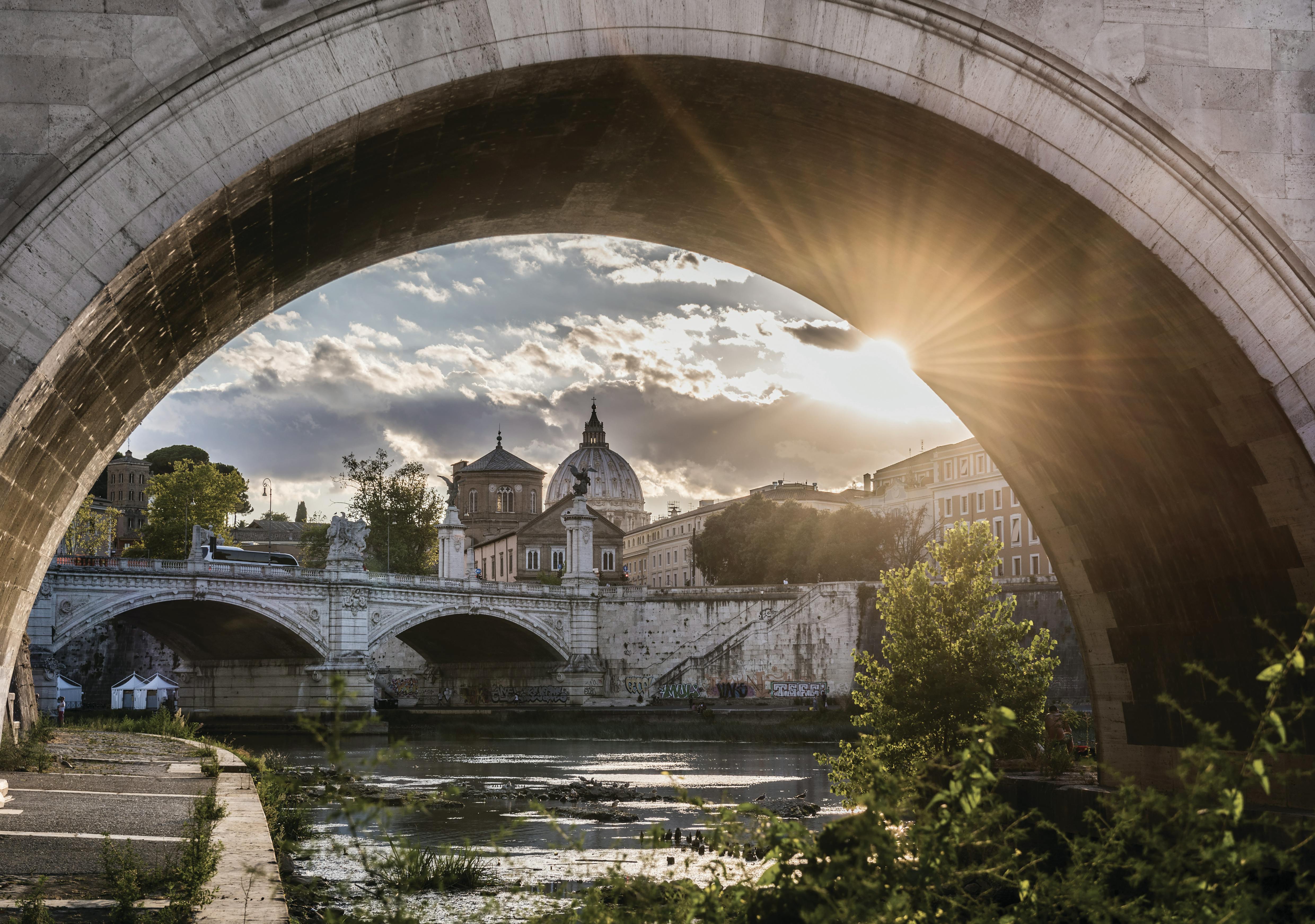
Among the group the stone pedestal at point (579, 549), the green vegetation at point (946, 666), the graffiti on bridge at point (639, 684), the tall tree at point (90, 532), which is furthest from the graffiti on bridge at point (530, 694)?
the green vegetation at point (946, 666)

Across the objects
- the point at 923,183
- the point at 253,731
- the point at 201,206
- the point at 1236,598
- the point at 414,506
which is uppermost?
the point at 414,506

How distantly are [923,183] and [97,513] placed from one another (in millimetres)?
83236

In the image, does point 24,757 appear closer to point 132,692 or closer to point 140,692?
point 140,692

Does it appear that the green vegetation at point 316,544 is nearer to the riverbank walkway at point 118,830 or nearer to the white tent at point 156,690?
the white tent at point 156,690

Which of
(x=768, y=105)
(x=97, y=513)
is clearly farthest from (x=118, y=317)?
(x=97, y=513)

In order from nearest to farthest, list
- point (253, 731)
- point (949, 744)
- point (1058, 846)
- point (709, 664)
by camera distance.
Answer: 1. point (1058, 846)
2. point (949, 744)
3. point (253, 731)
4. point (709, 664)

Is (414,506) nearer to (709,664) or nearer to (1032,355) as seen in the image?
(709,664)

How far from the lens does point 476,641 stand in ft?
195

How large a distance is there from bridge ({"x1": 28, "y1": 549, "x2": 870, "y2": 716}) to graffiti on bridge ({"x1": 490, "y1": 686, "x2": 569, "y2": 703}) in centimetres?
9

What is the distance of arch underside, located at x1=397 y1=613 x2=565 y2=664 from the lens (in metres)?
54.8

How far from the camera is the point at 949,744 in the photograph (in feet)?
50.3

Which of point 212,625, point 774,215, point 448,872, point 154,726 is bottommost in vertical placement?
point 448,872

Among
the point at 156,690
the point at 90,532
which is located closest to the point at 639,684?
the point at 156,690

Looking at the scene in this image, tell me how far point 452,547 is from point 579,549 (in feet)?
22.1
